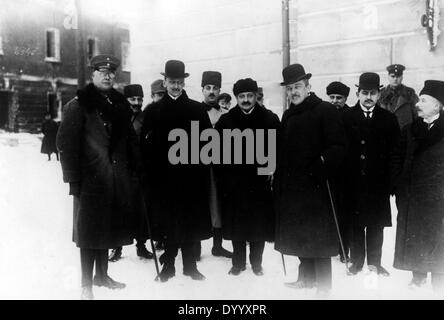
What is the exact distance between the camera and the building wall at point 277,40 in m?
7.83

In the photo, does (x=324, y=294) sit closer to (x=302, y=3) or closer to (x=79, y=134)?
(x=79, y=134)

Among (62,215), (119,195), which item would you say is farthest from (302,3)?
(119,195)

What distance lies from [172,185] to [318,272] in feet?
5.17

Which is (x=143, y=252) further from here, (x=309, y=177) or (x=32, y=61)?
(x=32, y=61)

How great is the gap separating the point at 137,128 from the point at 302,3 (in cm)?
465

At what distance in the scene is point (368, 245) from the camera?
16.5ft

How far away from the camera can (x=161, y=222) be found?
4.82m

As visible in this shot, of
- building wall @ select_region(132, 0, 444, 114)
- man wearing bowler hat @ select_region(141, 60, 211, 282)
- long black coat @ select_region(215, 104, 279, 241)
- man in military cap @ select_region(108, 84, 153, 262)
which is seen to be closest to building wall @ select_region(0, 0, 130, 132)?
building wall @ select_region(132, 0, 444, 114)

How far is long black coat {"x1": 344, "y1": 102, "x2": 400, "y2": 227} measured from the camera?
4.95 meters

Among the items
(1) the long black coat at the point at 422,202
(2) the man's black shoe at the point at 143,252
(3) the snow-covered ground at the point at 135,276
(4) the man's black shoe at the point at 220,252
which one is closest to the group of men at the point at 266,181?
(1) the long black coat at the point at 422,202

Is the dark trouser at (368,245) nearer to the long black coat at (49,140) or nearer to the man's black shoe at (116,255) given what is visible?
the man's black shoe at (116,255)

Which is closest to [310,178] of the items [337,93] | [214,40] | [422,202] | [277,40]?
[422,202]

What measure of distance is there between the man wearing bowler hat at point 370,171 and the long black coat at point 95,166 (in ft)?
7.44

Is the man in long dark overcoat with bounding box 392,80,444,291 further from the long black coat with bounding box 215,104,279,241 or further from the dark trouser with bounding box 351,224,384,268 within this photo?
the long black coat with bounding box 215,104,279,241
